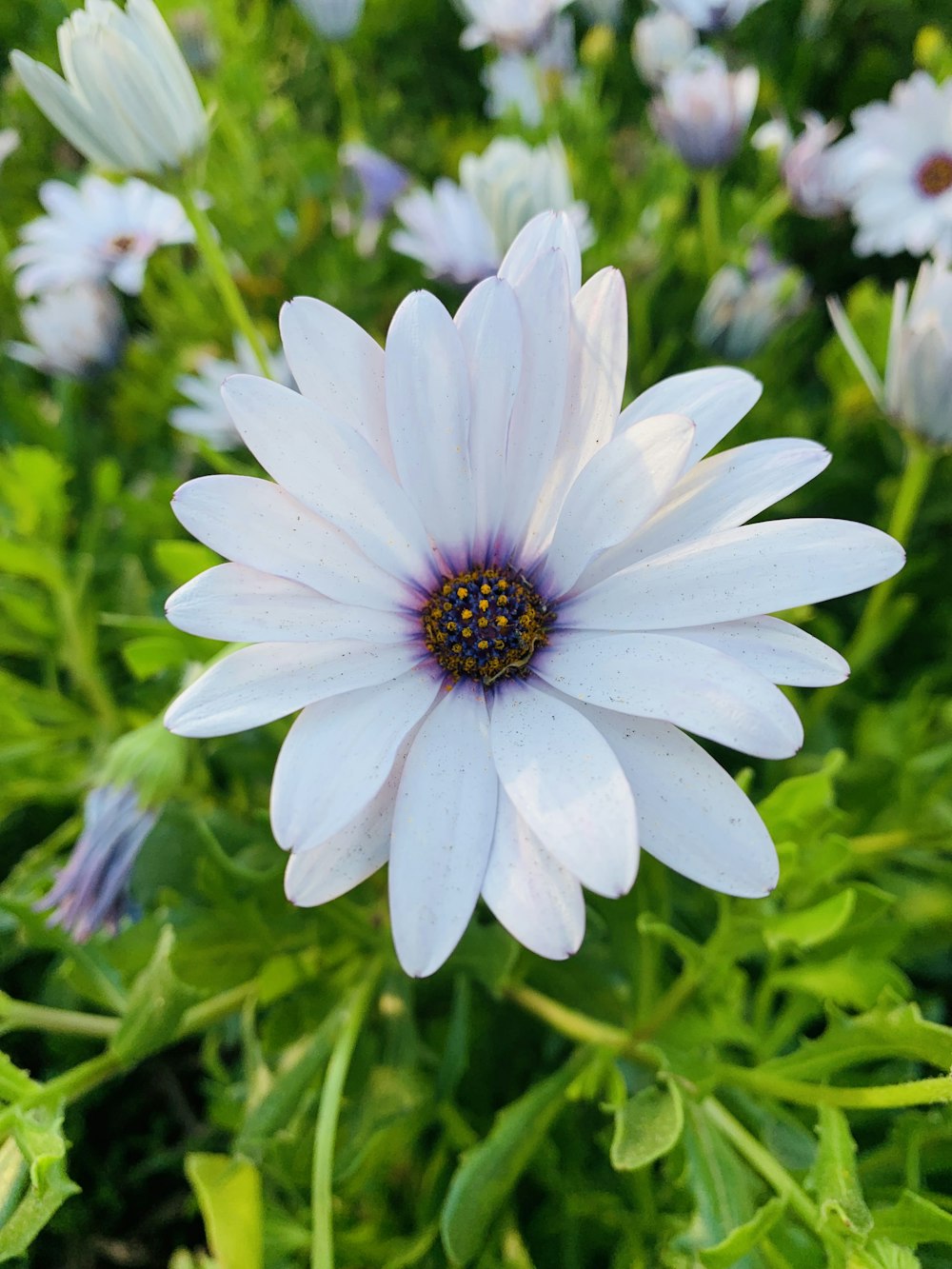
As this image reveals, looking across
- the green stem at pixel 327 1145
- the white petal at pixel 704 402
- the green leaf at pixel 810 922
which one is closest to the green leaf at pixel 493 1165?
the green stem at pixel 327 1145

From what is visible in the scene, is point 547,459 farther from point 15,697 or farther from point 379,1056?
point 15,697

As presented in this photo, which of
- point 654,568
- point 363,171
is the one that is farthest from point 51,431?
point 654,568

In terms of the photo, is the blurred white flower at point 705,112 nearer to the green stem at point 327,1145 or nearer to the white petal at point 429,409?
the white petal at point 429,409

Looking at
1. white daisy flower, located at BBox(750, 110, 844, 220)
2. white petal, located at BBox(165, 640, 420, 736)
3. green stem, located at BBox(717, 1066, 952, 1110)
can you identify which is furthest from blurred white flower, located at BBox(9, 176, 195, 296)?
green stem, located at BBox(717, 1066, 952, 1110)

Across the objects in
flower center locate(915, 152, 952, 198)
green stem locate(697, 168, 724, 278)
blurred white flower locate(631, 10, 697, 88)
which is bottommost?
flower center locate(915, 152, 952, 198)

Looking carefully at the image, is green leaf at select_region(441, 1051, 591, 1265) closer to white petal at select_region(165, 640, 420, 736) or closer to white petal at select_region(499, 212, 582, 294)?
white petal at select_region(165, 640, 420, 736)

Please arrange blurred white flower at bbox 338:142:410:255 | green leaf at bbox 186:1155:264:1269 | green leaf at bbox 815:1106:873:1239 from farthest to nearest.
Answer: blurred white flower at bbox 338:142:410:255 → green leaf at bbox 186:1155:264:1269 → green leaf at bbox 815:1106:873:1239

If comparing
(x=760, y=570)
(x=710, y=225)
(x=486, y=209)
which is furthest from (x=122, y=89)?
(x=710, y=225)

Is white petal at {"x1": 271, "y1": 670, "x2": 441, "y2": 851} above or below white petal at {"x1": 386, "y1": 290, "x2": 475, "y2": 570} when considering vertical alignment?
below
